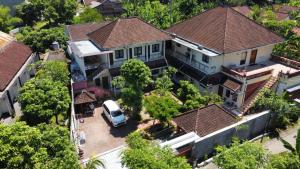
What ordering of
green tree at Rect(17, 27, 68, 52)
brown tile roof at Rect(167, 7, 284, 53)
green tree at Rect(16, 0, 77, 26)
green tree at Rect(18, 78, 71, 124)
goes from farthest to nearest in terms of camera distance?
green tree at Rect(16, 0, 77, 26), green tree at Rect(17, 27, 68, 52), brown tile roof at Rect(167, 7, 284, 53), green tree at Rect(18, 78, 71, 124)

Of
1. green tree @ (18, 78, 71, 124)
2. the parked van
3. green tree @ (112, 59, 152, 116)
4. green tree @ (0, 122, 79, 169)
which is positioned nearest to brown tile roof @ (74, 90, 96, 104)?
the parked van

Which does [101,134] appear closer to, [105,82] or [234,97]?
[105,82]

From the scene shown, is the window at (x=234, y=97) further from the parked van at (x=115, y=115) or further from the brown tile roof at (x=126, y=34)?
the parked van at (x=115, y=115)

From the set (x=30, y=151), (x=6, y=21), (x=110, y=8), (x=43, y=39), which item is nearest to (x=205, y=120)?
(x=30, y=151)

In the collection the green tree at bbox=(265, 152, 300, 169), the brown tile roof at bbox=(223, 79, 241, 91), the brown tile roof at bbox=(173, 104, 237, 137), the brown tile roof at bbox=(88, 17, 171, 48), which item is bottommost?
the brown tile roof at bbox=(173, 104, 237, 137)

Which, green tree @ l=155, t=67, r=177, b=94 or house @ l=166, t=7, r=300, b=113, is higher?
house @ l=166, t=7, r=300, b=113

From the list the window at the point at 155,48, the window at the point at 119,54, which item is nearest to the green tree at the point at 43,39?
the window at the point at 119,54

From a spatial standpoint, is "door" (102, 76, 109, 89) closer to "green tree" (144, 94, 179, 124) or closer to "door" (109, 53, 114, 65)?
"door" (109, 53, 114, 65)

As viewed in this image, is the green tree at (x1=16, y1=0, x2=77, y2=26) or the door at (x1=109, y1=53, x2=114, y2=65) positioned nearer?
the door at (x1=109, y1=53, x2=114, y2=65)

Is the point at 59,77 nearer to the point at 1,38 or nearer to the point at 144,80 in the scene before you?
the point at 144,80
